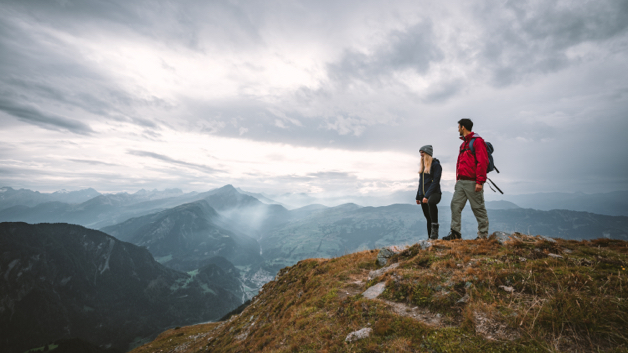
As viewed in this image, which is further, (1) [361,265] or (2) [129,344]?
(2) [129,344]

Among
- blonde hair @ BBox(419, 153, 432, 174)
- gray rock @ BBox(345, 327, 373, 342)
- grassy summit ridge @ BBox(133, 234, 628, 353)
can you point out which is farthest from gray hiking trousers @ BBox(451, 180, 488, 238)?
gray rock @ BBox(345, 327, 373, 342)

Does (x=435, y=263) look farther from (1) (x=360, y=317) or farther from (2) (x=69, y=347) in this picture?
(2) (x=69, y=347)

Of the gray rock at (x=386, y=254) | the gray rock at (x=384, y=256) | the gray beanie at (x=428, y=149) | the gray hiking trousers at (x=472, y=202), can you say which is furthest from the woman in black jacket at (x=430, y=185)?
the gray rock at (x=384, y=256)

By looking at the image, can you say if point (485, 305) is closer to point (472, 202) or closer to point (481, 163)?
point (472, 202)

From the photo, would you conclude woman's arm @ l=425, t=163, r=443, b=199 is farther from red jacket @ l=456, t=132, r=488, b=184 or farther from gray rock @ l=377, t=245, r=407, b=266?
gray rock @ l=377, t=245, r=407, b=266

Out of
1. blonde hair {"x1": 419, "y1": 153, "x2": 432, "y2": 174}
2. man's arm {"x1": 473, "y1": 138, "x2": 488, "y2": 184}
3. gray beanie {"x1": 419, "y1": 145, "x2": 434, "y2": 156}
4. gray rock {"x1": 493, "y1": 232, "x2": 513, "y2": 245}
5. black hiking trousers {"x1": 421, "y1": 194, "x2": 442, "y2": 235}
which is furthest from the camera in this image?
gray beanie {"x1": 419, "y1": 145, "x2": 434, "y2": 156}

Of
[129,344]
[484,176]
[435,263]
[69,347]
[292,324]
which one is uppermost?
[484,176]

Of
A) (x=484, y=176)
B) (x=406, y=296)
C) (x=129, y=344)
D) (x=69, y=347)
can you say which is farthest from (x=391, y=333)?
(x=129, y=344)

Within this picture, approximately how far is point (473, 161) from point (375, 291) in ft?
22.7

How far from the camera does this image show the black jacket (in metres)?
11.5

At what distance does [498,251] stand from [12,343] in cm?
33429

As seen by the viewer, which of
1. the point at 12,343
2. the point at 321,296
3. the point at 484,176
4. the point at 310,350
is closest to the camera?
the point at 310,350

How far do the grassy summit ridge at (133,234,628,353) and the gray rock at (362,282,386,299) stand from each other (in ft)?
0.82

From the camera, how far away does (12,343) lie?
18275 cm
